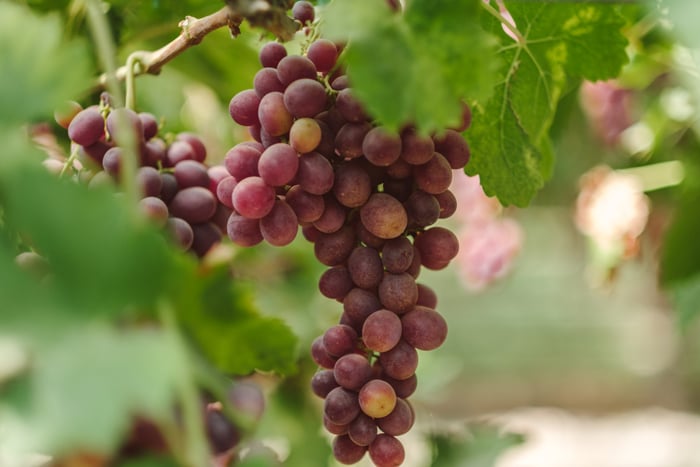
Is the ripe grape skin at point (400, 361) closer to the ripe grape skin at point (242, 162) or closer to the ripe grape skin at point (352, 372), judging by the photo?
the ripe grape skin at point (352, 372)

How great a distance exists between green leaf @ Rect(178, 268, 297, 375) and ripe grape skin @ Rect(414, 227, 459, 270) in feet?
0.47

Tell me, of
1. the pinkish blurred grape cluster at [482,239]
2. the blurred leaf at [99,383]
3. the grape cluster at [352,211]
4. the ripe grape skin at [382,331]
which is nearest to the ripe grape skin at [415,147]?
the grape cluster at [352,211]

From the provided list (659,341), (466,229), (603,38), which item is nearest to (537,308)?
(659,341)

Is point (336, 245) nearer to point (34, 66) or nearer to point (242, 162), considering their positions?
point (242, 162)

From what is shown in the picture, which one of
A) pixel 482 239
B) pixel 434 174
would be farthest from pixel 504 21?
pixel 482 239

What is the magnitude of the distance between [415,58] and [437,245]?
159 mm

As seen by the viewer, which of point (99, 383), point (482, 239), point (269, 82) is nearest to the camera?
point (99, 383)

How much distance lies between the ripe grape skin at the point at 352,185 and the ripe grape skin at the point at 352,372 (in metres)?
0.10

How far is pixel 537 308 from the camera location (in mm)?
6520

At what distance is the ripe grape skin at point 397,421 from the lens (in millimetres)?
494

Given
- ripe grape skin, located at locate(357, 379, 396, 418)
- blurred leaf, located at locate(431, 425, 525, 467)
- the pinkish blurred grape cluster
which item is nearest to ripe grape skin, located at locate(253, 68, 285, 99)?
ripe grape skin, located at locate(357, 379, 396, 418)

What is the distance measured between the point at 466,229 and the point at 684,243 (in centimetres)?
42

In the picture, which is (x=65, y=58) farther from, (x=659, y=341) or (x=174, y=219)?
(x=659, y=341)

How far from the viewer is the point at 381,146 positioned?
453 mm
